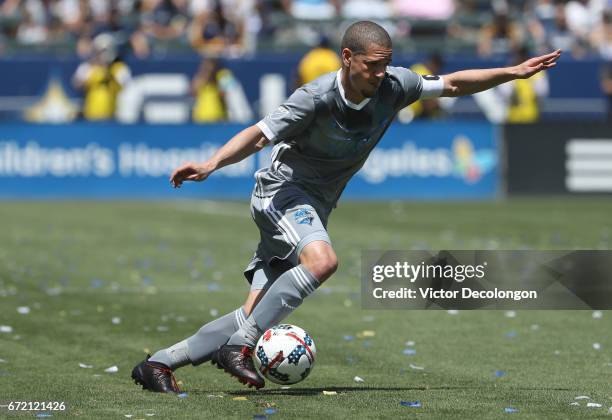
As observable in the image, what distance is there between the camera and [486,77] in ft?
24.6

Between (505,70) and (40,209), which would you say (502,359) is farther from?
(40,209)

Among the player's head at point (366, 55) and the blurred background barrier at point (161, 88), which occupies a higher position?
the blurred background barrier at point (161, 88)

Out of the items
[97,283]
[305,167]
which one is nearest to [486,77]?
[305,167]

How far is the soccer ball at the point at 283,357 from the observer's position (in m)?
7.09

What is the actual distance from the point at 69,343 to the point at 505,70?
3561mm

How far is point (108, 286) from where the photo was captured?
1242 cm

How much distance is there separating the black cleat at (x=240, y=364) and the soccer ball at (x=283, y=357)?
0.07 m

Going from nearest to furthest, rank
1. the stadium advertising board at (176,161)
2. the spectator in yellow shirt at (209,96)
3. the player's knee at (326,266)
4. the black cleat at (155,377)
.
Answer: the player's knee at (326,266) < the black cleat at (155,377) < the stadium advertising board at (176,161) < the spectator in yellow shirt at (209,96)

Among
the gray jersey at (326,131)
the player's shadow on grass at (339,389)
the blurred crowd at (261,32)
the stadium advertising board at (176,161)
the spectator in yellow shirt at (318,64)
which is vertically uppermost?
the blurred crowd at (261,32)

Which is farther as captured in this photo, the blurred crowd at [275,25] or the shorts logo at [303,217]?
the blurred crowd at [275,25]

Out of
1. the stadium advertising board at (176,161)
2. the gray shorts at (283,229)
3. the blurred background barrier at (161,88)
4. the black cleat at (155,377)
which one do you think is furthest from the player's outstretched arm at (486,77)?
the blurred background barrier at (161,88)

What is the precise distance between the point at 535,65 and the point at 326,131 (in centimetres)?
127

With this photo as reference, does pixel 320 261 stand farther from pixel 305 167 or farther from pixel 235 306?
pixel 235 306

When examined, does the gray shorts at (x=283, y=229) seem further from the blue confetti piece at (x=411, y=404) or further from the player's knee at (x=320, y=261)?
the blue confetti piece at (x=411, y=404)
